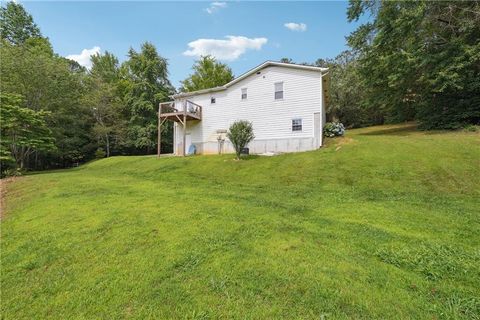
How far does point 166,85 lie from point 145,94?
3668 mm

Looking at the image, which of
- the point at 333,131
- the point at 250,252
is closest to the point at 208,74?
the point at 333,131

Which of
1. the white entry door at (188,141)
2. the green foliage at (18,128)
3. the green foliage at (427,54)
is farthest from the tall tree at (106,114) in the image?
the green foliage at (427,54)

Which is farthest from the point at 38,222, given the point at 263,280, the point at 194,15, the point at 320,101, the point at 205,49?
the point at 205,49

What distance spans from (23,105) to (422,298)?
2869 centimetres

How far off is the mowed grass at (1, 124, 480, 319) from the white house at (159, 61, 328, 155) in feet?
26.0

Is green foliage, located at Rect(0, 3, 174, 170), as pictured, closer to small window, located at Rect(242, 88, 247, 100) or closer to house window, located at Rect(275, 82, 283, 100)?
small window, located at Rect(242, 88, 247, 100)

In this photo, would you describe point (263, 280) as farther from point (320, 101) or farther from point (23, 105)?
point (23, 105)

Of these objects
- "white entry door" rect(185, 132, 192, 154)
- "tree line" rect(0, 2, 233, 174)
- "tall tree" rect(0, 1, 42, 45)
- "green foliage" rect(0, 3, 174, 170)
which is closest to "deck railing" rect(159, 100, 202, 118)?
"white entry door" rect(185, 132, 192, 154)

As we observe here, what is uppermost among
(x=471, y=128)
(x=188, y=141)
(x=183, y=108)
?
(x=183, y=108)

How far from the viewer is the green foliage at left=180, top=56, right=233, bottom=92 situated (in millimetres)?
33656

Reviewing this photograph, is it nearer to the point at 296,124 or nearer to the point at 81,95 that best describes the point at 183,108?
the point at 296,124

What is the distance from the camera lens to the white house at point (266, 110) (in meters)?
15.8

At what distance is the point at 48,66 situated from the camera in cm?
2219

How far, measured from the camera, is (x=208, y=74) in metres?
33.9
